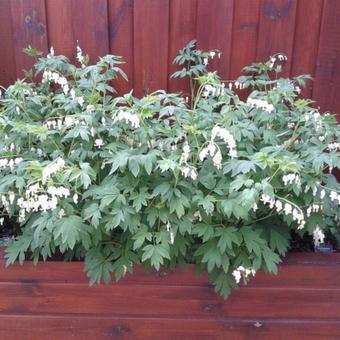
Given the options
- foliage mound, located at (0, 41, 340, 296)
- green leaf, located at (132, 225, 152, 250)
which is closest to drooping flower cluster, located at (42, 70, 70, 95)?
foliage mound, located at (0, 41, 340, 296)

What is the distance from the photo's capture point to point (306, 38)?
8.45 ft

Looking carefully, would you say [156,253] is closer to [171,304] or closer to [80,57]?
[171,304]

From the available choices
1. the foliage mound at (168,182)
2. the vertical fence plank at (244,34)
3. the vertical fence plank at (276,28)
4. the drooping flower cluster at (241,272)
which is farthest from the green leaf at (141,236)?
the vertical fence plank at (276,28)

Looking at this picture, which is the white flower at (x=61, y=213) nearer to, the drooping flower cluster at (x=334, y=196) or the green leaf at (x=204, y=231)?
the green leaf at (x=204, y=231)

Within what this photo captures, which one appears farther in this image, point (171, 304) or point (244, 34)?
point (244, 34)

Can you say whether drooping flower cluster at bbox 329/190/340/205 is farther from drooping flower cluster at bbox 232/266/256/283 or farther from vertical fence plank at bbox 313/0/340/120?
vertical fence plank at bbox 313/0/340/120

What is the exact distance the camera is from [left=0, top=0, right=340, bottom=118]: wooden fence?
8.31 feet

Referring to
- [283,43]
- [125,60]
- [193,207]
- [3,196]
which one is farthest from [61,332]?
[283,43]

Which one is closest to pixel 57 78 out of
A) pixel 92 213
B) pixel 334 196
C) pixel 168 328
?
pixel 92 213

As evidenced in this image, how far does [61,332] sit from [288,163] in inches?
52.0

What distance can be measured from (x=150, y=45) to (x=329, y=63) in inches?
41.7

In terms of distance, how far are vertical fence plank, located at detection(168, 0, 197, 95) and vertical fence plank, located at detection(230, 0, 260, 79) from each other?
249 millimetres

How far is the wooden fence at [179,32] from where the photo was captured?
2.53 metres

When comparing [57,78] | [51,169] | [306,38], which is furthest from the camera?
[306,38]
